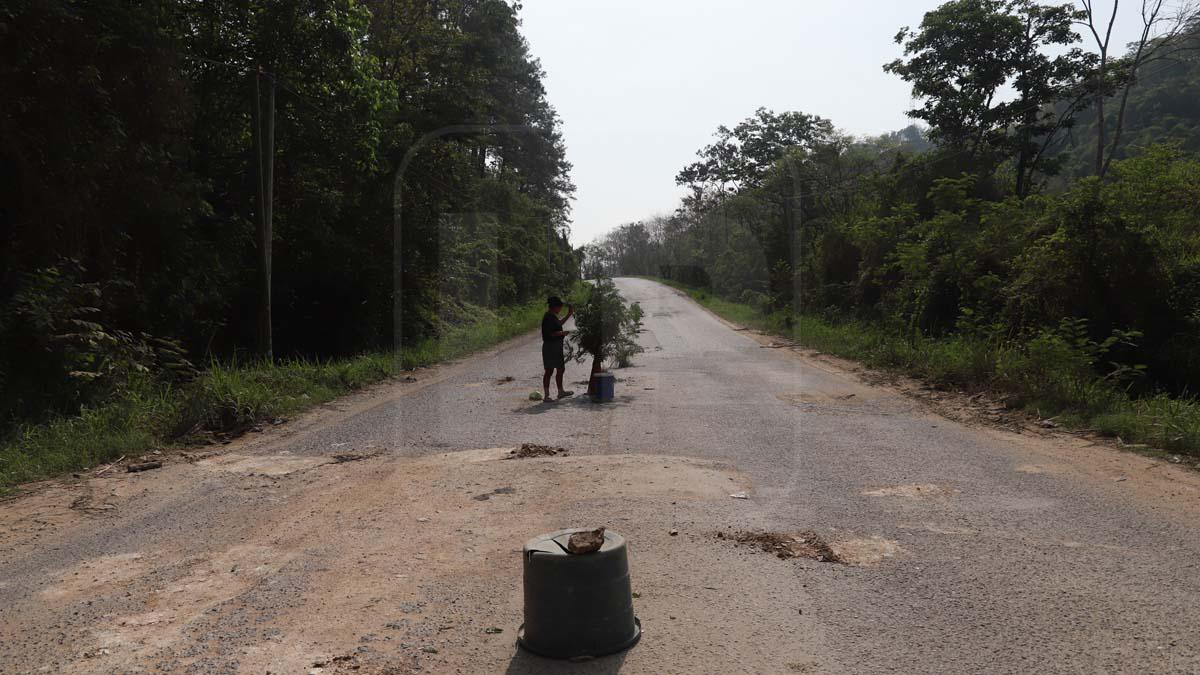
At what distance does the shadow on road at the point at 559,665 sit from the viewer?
3424 millimetres

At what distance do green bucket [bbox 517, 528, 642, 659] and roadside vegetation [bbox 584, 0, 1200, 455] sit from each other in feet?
23.3

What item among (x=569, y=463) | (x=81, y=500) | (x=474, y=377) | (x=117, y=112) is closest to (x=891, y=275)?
(x=474, y=377)

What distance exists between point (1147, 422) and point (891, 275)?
14795 millimetres

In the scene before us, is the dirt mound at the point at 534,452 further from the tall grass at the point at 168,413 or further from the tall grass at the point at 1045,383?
the tall grass at the point at 1045,383

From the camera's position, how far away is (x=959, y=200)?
1873 cm

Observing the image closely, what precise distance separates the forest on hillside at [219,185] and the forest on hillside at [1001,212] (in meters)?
6.88

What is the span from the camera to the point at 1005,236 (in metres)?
15.9

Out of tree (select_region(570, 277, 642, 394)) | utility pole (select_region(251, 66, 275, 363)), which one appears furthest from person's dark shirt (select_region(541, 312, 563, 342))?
utility pole (select_region(251, 66, 275, 363))

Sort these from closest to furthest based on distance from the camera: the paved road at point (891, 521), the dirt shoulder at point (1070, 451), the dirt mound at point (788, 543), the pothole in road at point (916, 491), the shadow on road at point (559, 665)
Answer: the shadow on road at point (559, 665), the paved road at point (891, 521), the dirt mound at point (788, 543), the pothole in road at point (916, 491), the dirt shoulder at point (1070, 451)

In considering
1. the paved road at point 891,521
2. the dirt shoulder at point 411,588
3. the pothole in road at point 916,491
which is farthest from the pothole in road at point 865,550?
the pothole in road at point 916,491

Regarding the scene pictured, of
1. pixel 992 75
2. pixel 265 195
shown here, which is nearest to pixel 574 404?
pixel 265 195

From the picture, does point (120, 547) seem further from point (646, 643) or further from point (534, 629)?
point (646, 643)

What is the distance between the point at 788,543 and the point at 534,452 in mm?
3566

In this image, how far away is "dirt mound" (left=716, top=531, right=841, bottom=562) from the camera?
4875 mm
